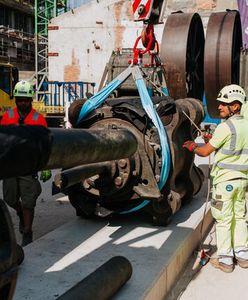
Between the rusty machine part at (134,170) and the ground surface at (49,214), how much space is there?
3.92 feet

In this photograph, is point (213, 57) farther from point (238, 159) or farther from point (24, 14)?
point (24, 14)

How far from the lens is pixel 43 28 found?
38.0m

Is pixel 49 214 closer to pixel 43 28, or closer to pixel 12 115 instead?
pixel 12 115

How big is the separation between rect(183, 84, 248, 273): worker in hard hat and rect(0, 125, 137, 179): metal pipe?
2.21m

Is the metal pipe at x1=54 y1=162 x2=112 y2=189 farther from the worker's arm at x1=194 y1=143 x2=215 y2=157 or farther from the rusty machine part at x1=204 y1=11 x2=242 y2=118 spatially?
the rusty machine part at x1=204 y1=11 x2=242 y2=118

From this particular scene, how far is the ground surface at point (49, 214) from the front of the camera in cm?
554

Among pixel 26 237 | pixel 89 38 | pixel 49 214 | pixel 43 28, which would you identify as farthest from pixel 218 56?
pixel 43 28

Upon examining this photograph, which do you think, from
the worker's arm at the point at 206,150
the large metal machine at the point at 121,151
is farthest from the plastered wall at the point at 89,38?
the worker's arm at the point at 206,150

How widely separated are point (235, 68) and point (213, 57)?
3.50 ft

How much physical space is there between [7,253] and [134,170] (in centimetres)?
263

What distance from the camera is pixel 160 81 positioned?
19.3 ft

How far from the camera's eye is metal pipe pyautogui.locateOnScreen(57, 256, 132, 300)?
242cm

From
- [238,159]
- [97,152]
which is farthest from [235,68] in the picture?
[97,152]

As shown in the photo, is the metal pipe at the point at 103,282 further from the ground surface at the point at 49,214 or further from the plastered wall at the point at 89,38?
the plastered wall at the point at 89,38
